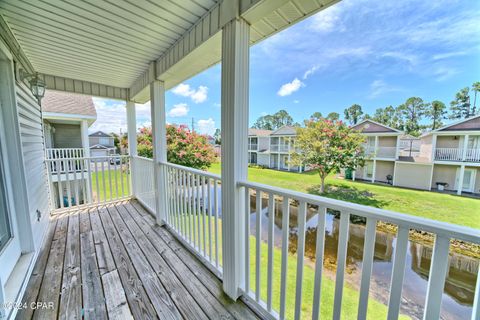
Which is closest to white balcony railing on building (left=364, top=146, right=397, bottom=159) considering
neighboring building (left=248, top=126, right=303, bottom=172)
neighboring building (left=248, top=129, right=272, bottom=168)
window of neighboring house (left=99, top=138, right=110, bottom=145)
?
neighboring building (left=248, top=126, right=303, bottom=172)

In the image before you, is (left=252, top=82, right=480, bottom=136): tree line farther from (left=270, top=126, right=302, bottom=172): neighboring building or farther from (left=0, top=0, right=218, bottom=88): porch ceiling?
(left=0, top=0, right=218, bottom=88): porch ceiling

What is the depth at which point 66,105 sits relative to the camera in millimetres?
6316

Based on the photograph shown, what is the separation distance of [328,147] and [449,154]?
117 centimetres

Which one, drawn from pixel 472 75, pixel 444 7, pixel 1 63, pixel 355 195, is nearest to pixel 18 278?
pixel 1 63

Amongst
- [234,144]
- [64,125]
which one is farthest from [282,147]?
[64,125]

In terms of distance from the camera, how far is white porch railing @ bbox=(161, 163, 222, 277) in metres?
1.90

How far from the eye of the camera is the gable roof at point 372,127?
1261 mm

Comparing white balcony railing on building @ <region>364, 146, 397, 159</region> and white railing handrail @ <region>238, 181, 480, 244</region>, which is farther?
white balcony railing on building @ <region>364, 146, 397, 159</region>

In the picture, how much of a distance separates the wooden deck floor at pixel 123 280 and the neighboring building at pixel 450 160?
1.51m

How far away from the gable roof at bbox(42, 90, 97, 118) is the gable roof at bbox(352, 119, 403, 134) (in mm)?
7487

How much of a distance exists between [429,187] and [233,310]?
159cm

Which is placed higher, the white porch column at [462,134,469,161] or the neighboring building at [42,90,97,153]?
the neighboring building at [42,90,97,153]

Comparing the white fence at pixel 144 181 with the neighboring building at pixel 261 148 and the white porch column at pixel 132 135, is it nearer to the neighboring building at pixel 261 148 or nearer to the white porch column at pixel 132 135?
the white porch column at pixel 132 135

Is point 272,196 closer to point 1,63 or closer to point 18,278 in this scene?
→ point 18,278
